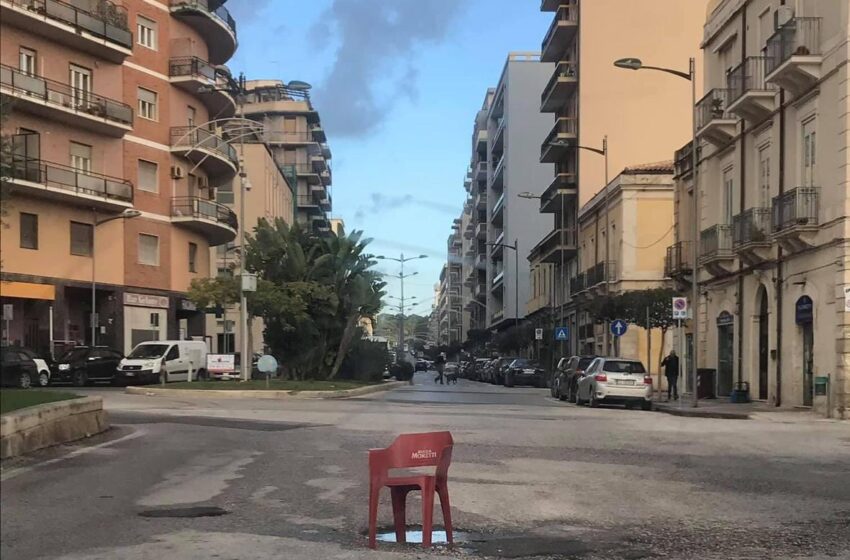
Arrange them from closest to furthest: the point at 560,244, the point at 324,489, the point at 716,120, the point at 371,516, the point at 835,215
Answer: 1. the point at 371,516
2. the point at 324,489
3. the point at 835,215
4. the point at 716,120
5. the point at 560,244

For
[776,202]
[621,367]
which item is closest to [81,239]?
[621,367]

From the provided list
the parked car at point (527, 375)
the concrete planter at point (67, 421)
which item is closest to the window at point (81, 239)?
the parked car at point (527, 375)

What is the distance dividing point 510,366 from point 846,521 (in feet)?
138

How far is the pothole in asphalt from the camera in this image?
7.40 m

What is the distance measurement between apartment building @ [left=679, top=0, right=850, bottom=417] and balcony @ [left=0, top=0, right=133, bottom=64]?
2470cm

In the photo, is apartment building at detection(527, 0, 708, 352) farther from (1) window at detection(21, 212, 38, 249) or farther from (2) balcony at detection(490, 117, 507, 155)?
(1) window at detection(21, 212, 38, 249)

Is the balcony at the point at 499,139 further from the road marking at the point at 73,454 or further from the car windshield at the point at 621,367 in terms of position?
the road marking at the point at 73,454

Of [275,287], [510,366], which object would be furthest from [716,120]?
[510,366]

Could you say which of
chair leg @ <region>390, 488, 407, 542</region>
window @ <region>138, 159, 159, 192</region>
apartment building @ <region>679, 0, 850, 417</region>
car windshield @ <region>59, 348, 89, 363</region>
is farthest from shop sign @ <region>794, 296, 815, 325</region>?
window @ <region>138, 159, 159, 192</region>

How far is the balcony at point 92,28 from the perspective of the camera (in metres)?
Result: 35.3

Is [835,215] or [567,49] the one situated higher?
Answer: [567,49]

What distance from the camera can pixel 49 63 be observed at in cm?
3588

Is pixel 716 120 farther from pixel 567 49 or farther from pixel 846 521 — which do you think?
pixel 567 49

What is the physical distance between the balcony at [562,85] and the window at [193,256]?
25223mm
